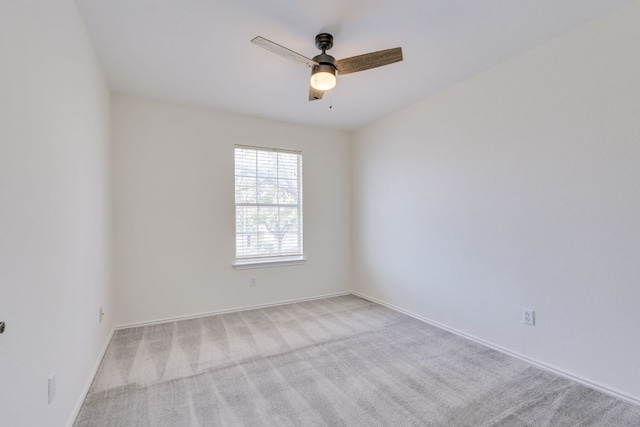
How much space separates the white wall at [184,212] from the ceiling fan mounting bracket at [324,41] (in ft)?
6.45

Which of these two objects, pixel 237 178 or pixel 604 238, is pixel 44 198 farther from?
pixel 604 238

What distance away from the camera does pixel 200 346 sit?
112 inches

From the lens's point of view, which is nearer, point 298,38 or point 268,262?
point 298,38

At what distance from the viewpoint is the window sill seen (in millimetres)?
3922

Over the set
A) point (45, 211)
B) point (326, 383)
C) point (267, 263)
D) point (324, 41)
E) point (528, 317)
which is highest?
point (324, 41)

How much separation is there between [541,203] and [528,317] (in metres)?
0.94

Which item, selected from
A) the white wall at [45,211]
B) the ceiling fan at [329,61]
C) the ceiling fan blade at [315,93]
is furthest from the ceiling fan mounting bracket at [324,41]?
the white wall at [45,211]

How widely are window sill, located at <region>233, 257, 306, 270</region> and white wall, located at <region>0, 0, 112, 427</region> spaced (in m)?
1.70

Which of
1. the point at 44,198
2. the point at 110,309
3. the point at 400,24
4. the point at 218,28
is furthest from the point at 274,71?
the point at 110,309

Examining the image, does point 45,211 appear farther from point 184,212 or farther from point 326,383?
point 184,212

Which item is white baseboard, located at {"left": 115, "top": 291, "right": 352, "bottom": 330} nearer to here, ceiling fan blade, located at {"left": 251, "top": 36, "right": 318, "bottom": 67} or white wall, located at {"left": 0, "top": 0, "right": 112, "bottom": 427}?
white wall, located at {"left": 0, "top": 0, "right": 112, "bottom": 427}

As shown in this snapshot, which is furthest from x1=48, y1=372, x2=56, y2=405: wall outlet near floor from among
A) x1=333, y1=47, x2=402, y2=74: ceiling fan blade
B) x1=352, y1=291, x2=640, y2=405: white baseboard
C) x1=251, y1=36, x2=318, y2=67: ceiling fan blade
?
x1=352, y1=291, x2=640, y2=405: white baseboard

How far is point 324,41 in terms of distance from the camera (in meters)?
2.25

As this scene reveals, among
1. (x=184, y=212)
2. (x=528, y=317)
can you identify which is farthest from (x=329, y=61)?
(x=528, y=317)
